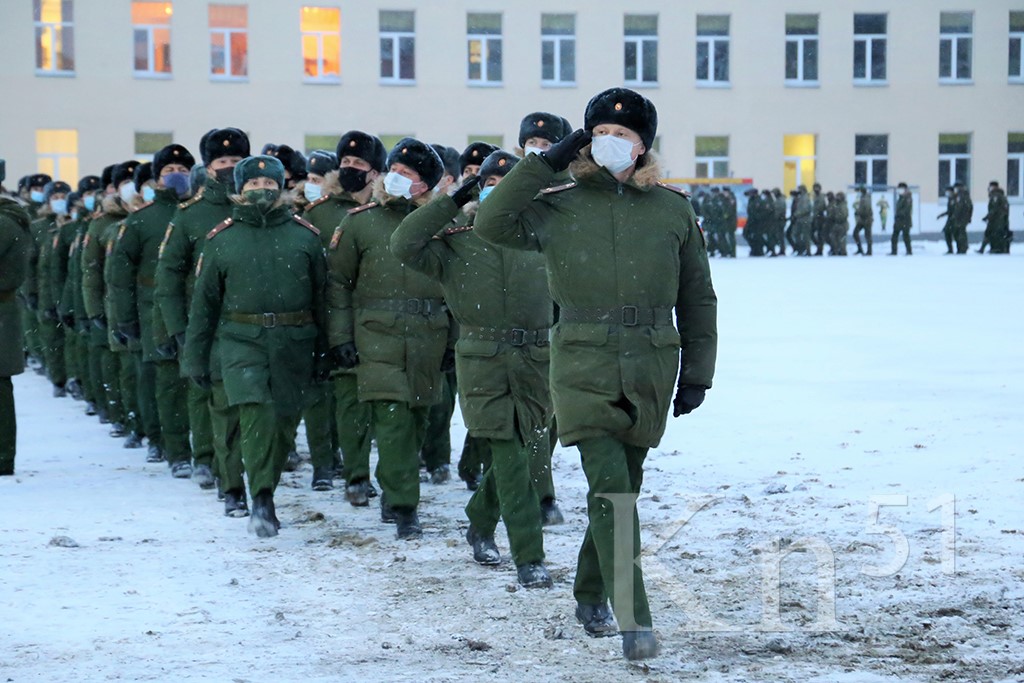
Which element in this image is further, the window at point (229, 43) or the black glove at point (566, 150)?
the window at point (229, 43)

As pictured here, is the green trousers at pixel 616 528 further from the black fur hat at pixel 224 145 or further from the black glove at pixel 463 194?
the black fur hat at pixel 224 145

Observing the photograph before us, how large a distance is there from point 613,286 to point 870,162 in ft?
138

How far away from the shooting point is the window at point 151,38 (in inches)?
1666

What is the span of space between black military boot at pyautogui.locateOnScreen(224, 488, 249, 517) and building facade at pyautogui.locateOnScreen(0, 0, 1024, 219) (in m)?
34.4

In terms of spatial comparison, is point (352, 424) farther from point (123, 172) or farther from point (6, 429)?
point (123, 172)

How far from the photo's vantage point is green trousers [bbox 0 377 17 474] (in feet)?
32.7

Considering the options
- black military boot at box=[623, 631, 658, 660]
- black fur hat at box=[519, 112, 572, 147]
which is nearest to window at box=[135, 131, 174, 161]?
black fur hat at box=[519, 112, 572, 147]

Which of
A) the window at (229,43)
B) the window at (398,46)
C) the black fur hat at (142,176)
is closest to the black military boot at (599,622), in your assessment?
the black fur hat at (142,176)

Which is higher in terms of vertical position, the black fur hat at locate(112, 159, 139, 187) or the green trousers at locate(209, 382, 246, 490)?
the black fur hat at locate(112, 159, 139, 187)

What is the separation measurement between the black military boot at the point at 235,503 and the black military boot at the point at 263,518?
A: 1.93ft

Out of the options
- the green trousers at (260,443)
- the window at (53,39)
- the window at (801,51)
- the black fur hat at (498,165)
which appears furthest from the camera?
the window at (801,51)

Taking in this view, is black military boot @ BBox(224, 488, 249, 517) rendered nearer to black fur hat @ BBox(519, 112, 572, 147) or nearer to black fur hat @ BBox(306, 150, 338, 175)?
black fur hat @ BBox(519, 112, 572, 147)

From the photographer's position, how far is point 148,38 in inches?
1667

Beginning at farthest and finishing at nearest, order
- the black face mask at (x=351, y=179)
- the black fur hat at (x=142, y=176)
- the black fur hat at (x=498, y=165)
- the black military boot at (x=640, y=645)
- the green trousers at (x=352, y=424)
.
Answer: the black fur hat at (x=142, y=176) → the black face mask at (x=351, y=179) → the green trousers at (x=352, y=424) → the black fur hat at (x=498, y=165) → the black military boot at (x=640, y=645)
